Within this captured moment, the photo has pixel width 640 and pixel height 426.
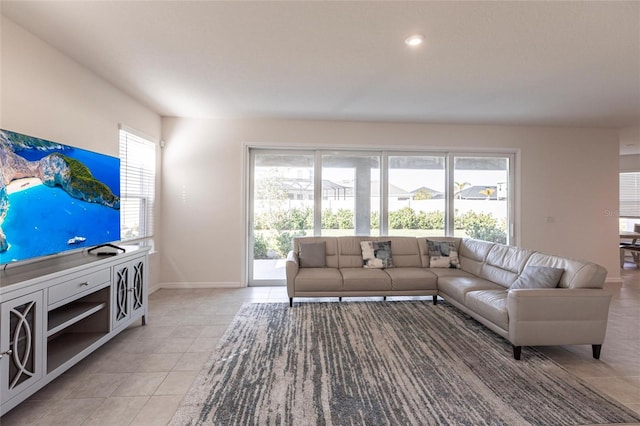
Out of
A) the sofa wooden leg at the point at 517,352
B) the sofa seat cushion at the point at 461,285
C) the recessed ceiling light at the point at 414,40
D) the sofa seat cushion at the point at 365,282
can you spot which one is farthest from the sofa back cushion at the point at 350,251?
the recessed ceiling light at the point at 414,40

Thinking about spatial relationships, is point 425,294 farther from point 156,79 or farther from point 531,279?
point 156,79

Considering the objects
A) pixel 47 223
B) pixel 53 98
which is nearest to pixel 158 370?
pixel 47 223

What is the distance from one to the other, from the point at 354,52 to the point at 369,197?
2.71 metres

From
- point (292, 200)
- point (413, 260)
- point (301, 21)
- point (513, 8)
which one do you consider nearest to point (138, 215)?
point (292, 200)

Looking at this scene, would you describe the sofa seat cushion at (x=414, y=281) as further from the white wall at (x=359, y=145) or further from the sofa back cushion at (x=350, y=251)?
the white wall at (x=359, y=145)

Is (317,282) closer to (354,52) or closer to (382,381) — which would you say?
(382,381)

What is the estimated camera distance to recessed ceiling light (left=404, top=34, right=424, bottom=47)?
8.01ft

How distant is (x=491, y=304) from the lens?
9.20 ft

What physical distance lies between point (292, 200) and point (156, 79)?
2.51 metres

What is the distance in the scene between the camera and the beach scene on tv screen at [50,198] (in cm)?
197

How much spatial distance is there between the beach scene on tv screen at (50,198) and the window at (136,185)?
88 centimetres

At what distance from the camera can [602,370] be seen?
240cm

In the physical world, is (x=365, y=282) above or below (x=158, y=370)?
above

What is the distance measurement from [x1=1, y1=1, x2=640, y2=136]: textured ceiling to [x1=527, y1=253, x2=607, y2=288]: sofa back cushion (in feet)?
6.28
